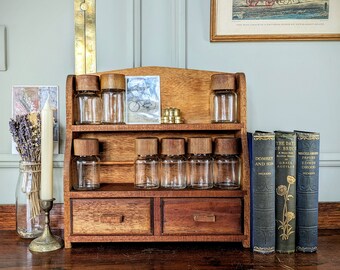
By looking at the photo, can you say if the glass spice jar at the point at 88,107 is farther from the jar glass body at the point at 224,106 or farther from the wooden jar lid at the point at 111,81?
the jar glass body at the point at 224,106

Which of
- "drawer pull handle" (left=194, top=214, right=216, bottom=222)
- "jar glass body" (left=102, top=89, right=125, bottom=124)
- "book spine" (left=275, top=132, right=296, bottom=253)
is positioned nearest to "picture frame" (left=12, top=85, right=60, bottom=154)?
"jar glass body" (left=102, top=89, right=125, bottom=124)

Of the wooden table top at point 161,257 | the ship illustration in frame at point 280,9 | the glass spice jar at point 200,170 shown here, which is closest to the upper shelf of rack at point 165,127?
the glass spice jar at point 200,170

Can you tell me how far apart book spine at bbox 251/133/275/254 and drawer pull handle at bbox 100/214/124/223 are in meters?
0.37

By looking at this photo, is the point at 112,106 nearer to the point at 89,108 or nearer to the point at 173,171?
the point at 89,108

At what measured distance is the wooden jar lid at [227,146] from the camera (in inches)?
42.1

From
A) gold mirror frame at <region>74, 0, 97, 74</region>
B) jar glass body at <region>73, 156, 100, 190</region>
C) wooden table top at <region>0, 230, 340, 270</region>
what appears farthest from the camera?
gold mirror frame at <region>74, 0, 97, 74</region>

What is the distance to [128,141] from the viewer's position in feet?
3.98

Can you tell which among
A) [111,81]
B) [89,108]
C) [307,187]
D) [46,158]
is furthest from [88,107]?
[307,187]

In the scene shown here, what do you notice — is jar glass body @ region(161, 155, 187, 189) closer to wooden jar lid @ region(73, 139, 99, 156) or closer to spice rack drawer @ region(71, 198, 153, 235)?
spice rack drawer @ region(71, 198, 153, 235)

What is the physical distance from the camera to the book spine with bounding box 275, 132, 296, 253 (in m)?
1.00

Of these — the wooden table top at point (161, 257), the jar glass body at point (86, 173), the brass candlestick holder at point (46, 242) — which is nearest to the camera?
the wooden table top at point (161, 257)

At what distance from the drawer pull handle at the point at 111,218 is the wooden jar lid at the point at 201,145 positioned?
281 millimetres

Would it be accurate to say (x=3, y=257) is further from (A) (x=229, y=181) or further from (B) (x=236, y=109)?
(B) (x=236, y=109)

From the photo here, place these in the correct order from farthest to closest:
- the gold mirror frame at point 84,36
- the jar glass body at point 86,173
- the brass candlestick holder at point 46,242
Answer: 1. the gold mirror frame at point 84,36
2. the jar glass body at point 86,173
3. the brass candlestick holder at point 46,242
